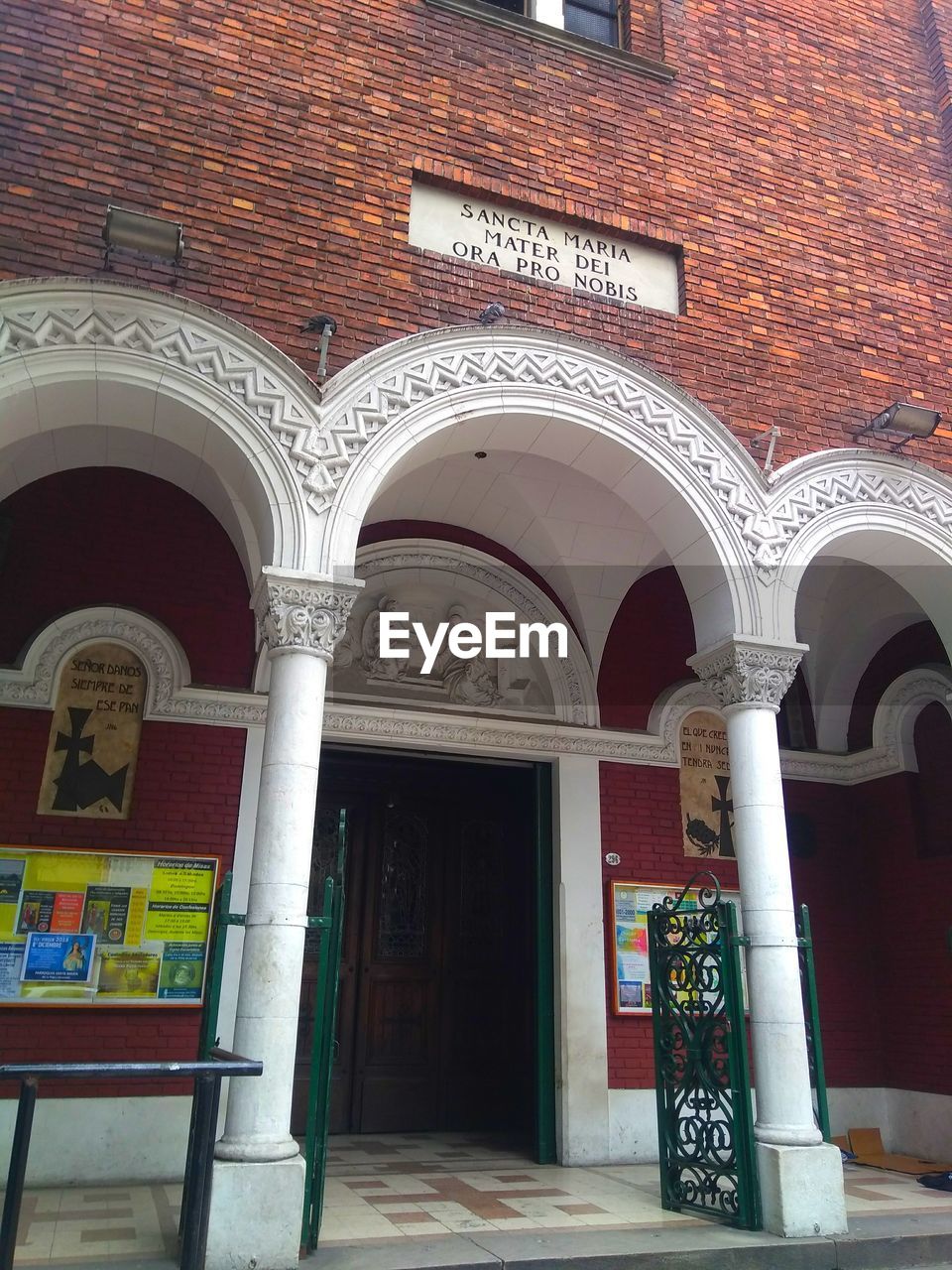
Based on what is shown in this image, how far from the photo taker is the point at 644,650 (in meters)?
8.07

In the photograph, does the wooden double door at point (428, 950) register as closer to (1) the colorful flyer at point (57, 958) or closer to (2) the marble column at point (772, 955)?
(1) the colorful flyer at point (57, 958)

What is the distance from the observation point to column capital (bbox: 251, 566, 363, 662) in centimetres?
486

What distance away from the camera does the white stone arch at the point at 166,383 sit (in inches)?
194

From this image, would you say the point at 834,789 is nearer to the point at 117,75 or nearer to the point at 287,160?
the point at 287,160

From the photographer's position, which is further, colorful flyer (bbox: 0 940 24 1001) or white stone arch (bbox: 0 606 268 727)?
white stone arch (bbox: 0 606 268 727)

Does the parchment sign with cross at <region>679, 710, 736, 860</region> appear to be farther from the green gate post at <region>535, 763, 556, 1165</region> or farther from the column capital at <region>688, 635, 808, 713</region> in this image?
the column capital at <region>688, 635, 808, 713</region>

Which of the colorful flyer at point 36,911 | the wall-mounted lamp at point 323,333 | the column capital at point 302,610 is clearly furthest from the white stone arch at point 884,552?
the colorful flyer at point 36,911

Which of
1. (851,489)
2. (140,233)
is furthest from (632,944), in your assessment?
(140,233)

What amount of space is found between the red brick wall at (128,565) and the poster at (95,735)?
0.35m

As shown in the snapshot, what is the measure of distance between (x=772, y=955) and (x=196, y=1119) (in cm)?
321

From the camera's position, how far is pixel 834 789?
848 cm

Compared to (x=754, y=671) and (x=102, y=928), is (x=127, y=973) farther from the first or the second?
(x=754, y=671)

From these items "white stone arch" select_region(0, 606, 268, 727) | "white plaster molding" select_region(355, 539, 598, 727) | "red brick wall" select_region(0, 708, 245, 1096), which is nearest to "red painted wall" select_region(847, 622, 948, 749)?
"white plaster molding" select_region(355, 539, 598, 727)

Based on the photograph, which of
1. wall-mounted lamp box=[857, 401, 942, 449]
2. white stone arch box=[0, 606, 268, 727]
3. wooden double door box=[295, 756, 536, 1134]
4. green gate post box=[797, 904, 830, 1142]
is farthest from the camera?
wooden double door box=[295, 756, 536, 1134]
